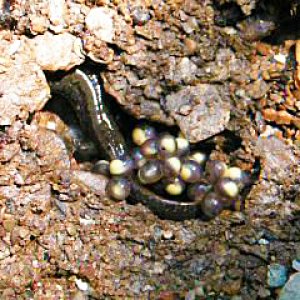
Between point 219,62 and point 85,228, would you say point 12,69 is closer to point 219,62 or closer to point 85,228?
point 85,228

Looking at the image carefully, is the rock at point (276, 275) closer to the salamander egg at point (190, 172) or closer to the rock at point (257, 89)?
the salamander egg at point (190, 172)

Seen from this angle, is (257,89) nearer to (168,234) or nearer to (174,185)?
(174,185)

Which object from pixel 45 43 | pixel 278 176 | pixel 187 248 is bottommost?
pixel 187 248

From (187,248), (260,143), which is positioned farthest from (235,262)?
(260,143)

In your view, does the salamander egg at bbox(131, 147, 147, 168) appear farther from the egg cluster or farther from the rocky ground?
the rocky ground

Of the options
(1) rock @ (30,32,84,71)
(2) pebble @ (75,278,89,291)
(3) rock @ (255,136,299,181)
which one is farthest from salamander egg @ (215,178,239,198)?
(1) rock @ (30,32,84,71)
